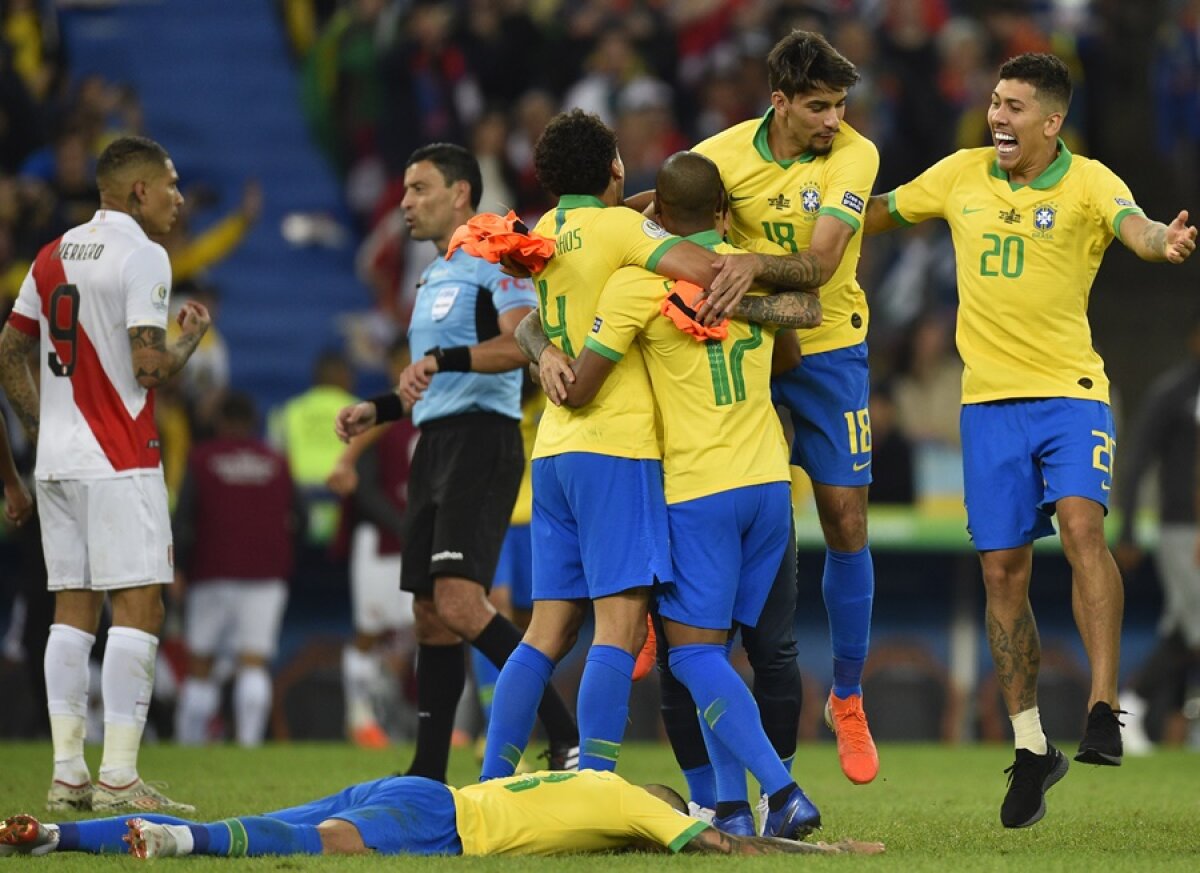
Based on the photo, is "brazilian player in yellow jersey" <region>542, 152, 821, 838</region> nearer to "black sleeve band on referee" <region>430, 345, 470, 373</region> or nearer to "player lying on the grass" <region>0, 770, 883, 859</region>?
"player lying on the grass" <region>0, 770, 883, 859</region>

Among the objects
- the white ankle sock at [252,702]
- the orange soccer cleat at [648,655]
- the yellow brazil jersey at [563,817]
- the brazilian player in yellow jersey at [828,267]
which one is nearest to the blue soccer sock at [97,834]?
the yellow brazil jersey at [563,817]

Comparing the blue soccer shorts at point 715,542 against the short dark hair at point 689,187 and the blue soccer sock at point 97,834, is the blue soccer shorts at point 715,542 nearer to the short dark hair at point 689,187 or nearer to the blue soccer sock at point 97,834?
the short dark hair at point 689,187

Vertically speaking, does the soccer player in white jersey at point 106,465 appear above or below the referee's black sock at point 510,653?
above

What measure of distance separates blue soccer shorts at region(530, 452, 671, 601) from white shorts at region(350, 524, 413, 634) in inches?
279

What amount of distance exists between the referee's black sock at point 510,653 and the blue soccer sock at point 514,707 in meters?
1.14

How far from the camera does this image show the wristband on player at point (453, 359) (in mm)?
7840

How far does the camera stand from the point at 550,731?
8539 millimetres

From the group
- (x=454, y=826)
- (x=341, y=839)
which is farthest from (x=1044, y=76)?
(x=341, y=839)

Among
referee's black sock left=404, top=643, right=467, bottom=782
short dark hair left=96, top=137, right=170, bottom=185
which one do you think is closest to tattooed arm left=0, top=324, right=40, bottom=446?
short dark hair left=96, top=137, right=170, bottom=185

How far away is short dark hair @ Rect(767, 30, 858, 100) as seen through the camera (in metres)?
7.15

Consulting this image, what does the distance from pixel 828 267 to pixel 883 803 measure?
8.81 feet

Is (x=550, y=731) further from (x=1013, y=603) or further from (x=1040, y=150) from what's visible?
(x=1040, y=150)

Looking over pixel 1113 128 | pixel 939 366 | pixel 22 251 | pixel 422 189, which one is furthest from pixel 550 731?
pixel 1113 128

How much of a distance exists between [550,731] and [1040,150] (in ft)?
10.4
